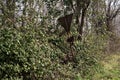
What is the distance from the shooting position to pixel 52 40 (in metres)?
10.6

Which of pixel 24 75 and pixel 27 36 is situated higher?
pixel 27 36

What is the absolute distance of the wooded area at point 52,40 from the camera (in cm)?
776

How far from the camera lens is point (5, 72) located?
745cm

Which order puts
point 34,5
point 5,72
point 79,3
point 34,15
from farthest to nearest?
point 79,3 < point 34,5 < point 34,15 < point 5,72

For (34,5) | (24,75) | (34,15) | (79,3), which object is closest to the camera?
(24,75)

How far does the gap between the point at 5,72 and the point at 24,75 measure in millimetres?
765

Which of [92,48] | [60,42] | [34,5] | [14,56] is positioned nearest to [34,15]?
[34,5]

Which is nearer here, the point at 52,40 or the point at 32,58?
the point at 32,58

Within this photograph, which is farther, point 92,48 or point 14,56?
point 92,48

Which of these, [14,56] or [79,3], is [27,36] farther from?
[79,3]

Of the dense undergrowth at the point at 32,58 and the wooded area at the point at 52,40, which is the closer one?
the dense undergrowth at the point at 32,58

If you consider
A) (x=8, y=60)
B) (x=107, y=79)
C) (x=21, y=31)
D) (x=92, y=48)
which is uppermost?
(x=21, y=31)

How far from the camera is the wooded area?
7762 mm

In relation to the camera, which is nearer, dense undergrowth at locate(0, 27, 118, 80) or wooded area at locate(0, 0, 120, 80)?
dense undergrowth at locate(0, 27, 118, 80)
